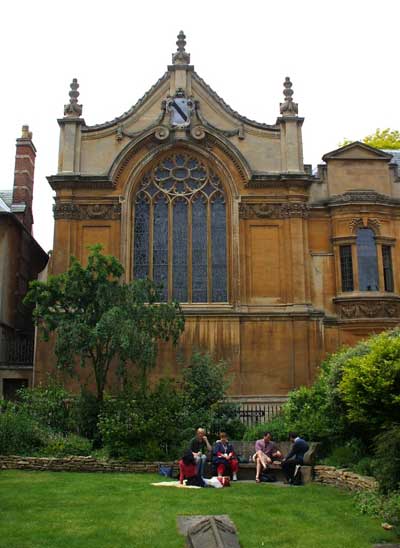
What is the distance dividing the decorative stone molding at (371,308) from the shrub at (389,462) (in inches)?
583

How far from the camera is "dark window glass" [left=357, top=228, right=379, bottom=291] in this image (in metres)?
27.4

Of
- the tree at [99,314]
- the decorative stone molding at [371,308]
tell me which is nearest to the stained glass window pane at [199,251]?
the tree at [99,314]

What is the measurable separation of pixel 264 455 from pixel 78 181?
1645cm

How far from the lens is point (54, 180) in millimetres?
28031

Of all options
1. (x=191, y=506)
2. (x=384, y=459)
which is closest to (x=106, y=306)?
(x=191, y=506)

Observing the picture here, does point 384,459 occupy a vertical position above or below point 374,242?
below

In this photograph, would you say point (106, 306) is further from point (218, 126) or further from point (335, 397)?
point (218, 126)

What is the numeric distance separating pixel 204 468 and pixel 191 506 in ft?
15.2

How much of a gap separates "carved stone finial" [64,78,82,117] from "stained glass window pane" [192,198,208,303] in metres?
7.15

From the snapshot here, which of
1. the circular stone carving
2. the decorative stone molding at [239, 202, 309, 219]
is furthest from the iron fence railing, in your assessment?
the circular stone carving

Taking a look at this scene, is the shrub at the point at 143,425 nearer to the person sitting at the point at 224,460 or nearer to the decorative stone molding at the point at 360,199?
the person sitting at the point at 224,460

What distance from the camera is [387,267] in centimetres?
2802

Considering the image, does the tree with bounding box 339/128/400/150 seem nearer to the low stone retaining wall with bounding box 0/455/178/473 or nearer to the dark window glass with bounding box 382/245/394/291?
Result: the dark window glass with bounding box 382/245/394/291

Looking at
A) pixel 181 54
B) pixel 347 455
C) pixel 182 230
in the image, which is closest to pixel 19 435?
pixel 347 455
